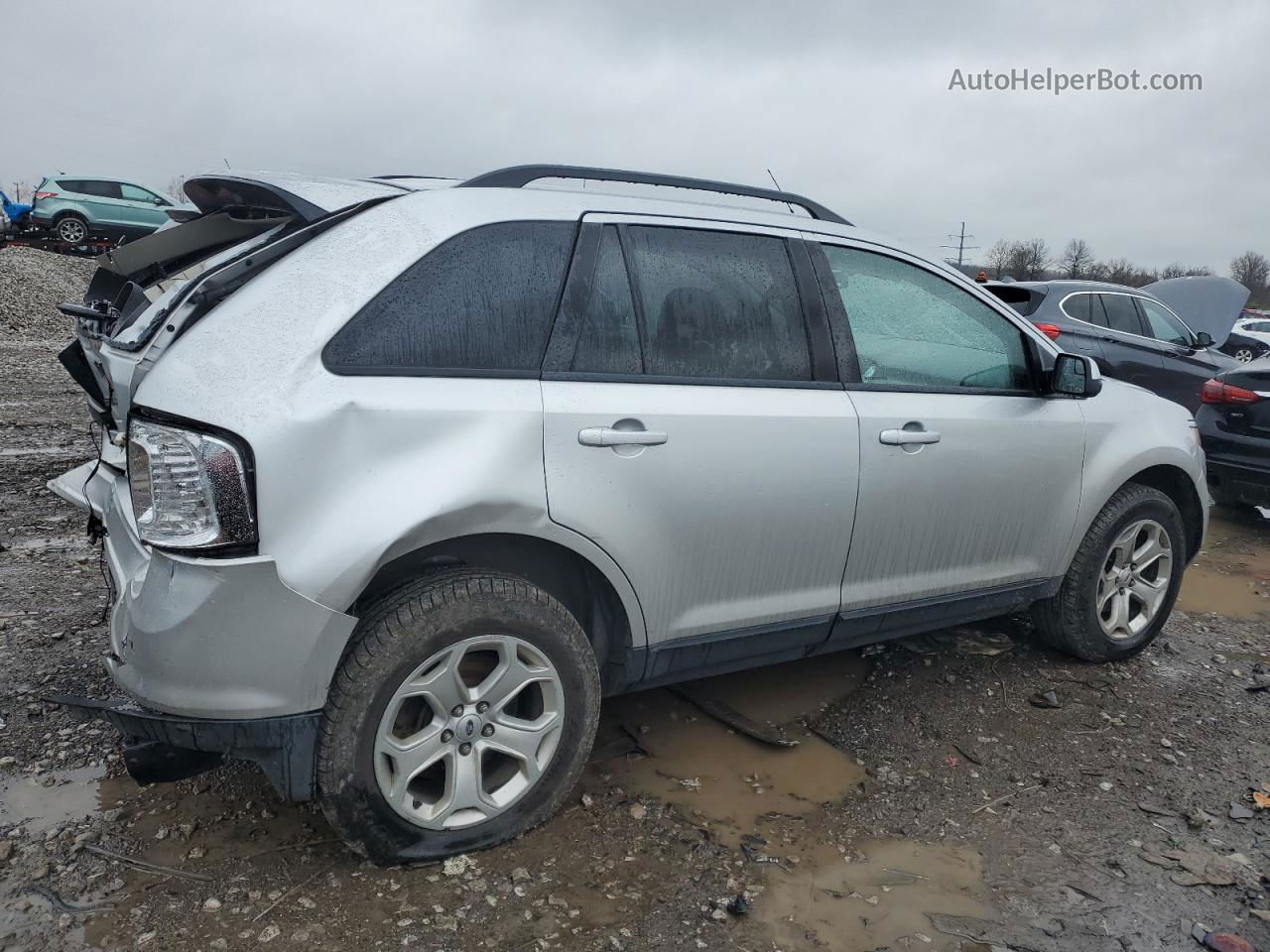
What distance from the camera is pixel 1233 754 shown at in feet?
11.9

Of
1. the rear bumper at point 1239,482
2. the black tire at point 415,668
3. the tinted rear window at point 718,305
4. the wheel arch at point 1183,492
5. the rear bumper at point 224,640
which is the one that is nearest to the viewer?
the rear bumper at point 224,640

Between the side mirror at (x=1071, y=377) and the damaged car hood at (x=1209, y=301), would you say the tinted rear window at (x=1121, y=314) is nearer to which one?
the damaged car hood at (x=1209, y=301)

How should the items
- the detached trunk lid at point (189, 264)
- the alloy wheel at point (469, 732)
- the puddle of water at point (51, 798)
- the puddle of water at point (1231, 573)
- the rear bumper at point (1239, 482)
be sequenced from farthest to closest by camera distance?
the rear bumper at point (1239, 482)
the puddle of water at point (1231, 573)
the puddle of water at point (51, 798)
the detached trunk lid at point (189, 264)
the alloy wheel at point (469, 732)

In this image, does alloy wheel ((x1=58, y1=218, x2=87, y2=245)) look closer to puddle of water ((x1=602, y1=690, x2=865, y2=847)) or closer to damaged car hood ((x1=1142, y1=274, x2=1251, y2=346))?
damaged car hood ((x1=1142, y1=274, x2=1251, y2=346))

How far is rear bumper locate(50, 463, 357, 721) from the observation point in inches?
90.2

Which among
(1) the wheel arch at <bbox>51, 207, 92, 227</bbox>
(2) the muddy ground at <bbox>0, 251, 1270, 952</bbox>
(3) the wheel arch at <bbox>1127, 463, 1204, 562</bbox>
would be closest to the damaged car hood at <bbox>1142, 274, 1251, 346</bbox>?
(3) the wheel arch at <bbox>1127, 463, 1204, 562</bbox>

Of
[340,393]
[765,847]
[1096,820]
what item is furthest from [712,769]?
[340,393]

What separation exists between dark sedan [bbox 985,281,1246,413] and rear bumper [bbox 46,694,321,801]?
7883 mm

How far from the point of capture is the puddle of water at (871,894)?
8.28 feet

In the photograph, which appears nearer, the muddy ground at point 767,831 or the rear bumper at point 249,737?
the rear bumper at point 249,737

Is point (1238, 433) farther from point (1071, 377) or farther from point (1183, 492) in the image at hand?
point (1071, 377)

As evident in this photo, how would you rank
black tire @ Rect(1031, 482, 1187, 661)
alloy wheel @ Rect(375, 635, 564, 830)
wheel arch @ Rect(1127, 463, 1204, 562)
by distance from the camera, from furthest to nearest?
wheel arch @ Rect(1127, 463, 1204, 562) < black tire @ Rect(1031, 482, 1187, 661) < alloy wheel @ Rect(375, 635, 564, 830)

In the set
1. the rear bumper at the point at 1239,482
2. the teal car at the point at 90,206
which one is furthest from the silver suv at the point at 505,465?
the teal car at the point at 90,206

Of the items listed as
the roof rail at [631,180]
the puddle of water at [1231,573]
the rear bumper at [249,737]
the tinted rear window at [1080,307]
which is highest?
the roof rail at [631,180]
